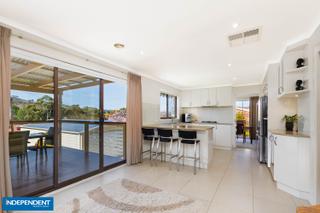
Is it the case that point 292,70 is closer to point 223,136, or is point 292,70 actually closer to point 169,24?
point 169,24

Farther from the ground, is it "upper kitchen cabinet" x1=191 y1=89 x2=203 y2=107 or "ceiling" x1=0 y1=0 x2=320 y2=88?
"ceiling" x1=0 y1=0 x2=320 y2=88

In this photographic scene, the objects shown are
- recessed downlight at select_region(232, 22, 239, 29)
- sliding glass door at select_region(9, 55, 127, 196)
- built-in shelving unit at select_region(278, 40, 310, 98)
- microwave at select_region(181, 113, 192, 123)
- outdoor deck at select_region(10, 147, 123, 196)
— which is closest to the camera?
recessed downlight at select_region(232, 22, 239, 29)

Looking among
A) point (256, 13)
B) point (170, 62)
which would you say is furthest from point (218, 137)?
point (256, 13)

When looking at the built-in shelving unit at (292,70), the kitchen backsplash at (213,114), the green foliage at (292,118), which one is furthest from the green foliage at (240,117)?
the built-in shelving unit at (292,70)

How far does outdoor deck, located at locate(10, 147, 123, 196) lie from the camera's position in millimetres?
2613

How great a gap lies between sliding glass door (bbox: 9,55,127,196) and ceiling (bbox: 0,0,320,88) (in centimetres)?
79

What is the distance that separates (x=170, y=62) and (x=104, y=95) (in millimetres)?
1765

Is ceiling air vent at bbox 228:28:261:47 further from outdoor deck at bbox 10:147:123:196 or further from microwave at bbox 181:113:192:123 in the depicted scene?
microwave at bbox 181:113:192:123

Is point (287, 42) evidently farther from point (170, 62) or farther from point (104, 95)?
point (104, 95)

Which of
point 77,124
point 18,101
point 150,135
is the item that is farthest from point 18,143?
point 150,135

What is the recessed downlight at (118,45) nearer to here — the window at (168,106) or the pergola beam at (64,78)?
the pergola beam at (64,78)

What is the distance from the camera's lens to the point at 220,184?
2.95 meters

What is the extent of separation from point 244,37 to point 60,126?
352 cm

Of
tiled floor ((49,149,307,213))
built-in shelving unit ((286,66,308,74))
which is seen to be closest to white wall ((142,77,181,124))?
tiled floor ((49,149,307,213))
